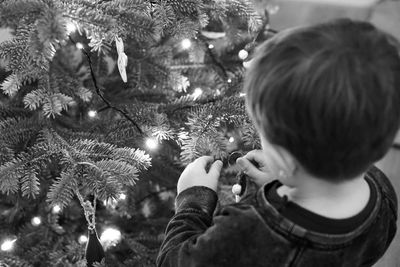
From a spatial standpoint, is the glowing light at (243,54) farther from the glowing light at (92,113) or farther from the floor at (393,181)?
the floor at (393,181)

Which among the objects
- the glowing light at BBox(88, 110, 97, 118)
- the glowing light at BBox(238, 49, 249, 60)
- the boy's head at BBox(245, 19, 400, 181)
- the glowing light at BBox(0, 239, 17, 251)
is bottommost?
the glowing light at BBox(0, 239, 17, 251)

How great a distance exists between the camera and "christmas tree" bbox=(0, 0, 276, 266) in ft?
2.53

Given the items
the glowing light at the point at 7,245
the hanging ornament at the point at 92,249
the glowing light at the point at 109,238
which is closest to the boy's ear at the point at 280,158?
the hanging ornament at the point at 92,249

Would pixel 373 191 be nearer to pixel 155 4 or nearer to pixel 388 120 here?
pixel 388 120

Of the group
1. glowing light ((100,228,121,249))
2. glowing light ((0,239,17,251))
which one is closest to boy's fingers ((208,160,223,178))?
glowing light ((100,228,121,249))

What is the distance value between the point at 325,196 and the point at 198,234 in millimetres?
189

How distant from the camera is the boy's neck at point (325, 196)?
1.93ft

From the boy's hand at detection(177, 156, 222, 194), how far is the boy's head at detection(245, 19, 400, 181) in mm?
229

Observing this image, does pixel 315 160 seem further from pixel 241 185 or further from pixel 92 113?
pixel 92 113

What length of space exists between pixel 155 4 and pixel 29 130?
34cm

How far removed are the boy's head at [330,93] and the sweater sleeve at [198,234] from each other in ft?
0.46

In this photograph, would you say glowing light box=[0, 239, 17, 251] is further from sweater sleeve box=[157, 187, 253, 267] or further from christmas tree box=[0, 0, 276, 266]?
sweater sleeve box=[157, 187, 253, 267]

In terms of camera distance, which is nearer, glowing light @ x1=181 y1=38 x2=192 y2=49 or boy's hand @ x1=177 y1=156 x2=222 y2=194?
boy's hand @ x1=177 y1=156 x2=222 y2=194

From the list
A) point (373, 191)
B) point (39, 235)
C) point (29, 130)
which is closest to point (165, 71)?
point (29, 130)
